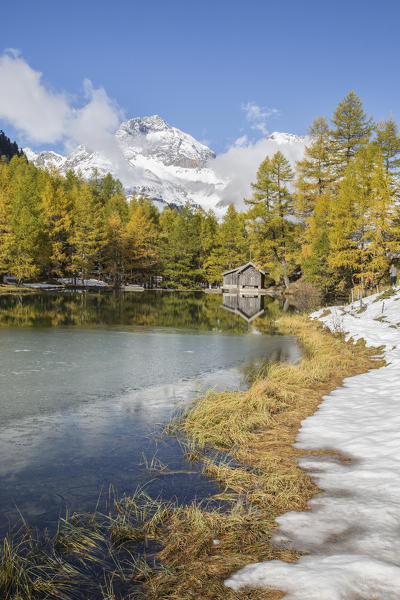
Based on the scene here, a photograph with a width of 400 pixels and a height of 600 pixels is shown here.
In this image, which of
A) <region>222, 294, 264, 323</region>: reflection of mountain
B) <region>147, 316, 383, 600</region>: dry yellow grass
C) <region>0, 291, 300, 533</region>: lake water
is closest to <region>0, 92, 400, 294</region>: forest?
<region>222, 294, 264, 323</region>: reflection of mountain

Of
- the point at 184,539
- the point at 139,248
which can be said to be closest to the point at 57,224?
the point at 139,248

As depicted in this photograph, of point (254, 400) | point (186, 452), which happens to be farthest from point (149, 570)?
point (254, 400)

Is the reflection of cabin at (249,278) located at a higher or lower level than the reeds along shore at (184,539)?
higher

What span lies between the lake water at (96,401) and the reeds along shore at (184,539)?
0.38 m

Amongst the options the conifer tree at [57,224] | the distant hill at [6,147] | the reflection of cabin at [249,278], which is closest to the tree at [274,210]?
the reflection of cabin at [249,278]

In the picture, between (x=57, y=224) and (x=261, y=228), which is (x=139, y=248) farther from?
(x=261, y=228)

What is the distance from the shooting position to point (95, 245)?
62062mm

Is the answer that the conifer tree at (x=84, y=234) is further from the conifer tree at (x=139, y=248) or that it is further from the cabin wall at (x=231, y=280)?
the cabin wall at (x=231, y=280)

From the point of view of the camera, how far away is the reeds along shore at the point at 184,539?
3199mm

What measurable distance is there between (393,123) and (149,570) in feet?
152

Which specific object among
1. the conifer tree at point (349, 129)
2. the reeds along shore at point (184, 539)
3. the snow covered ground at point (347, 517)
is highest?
the conifer tree at point (349, 129)

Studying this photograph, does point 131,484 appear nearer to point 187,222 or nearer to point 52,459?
point 52,459

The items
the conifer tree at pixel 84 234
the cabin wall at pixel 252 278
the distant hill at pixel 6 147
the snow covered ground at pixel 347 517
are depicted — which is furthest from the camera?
the distant hill at pixel 6 147

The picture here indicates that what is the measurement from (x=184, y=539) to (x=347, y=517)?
1.60 m
